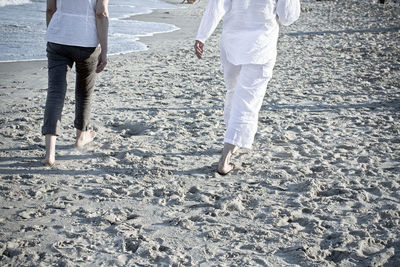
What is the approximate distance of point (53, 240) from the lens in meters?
2.47

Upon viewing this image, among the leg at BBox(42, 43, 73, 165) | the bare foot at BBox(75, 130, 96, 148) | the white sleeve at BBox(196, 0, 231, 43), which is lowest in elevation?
the bare foot at BBox(75, 130, 96, 148)

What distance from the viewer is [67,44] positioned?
3.35 metres

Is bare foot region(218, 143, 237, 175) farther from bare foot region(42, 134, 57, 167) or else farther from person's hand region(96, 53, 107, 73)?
bare foot region(42, 134, 57, 167)

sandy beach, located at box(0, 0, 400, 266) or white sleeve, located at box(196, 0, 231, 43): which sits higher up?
white sleeve, located at box(196, 0, 231, 43)

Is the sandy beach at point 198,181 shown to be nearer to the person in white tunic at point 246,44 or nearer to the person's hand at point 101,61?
the person in white tunic at point 246,44

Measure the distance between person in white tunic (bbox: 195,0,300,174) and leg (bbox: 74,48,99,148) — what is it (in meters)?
0.91

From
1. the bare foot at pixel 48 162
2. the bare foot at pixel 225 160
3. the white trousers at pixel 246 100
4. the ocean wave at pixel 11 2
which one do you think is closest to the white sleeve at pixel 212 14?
the white trousers at pixel 246 100

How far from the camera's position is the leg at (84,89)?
3.49 meters

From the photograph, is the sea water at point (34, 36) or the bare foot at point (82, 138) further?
the sea water at point (34, 36)

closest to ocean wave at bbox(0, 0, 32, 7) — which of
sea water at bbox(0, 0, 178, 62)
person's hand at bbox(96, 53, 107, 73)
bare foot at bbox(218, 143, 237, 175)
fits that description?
sea water at bbox(0, 0, 178, 62)

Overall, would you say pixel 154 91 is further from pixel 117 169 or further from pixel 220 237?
pixel 220 237

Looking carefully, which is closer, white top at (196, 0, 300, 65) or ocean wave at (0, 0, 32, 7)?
white top at (196, 0, 300, 65)

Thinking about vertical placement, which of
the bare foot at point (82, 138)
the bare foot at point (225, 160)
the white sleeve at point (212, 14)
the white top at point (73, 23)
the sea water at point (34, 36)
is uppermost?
the white sleeve at point (212, 14)

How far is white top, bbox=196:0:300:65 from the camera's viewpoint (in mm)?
3201
